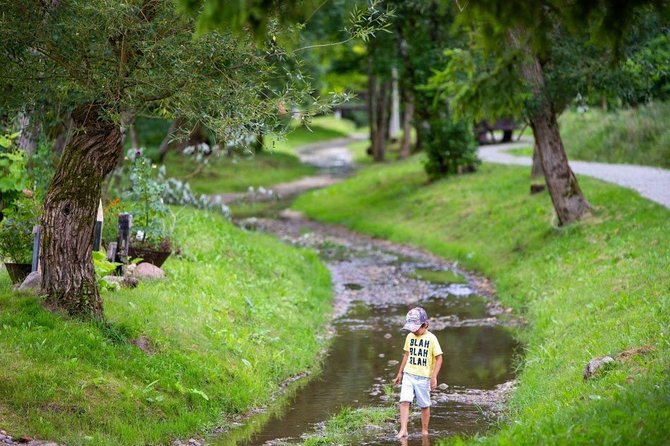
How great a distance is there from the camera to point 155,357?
12.5m

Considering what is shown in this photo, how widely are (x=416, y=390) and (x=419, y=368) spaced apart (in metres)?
0.25

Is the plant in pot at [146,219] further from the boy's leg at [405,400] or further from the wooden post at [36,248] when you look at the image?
the boy's leg at [405,400]

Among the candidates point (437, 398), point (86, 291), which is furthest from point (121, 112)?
point (437, 398)

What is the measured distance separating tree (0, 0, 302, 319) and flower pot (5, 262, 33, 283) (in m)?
1.56

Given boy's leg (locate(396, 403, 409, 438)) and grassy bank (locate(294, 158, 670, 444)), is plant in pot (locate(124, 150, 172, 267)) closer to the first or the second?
grassy bank (locate(294, 158, 670, 444))

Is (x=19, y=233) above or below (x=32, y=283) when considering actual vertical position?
above

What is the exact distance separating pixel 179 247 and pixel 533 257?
798cm

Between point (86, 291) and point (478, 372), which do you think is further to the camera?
point (478, 372)

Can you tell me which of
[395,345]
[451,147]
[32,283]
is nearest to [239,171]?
[451,147]

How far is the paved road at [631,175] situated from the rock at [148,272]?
446 inches

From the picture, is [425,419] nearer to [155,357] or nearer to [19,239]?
[155,357]

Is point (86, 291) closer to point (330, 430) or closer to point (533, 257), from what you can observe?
point (330, 430)

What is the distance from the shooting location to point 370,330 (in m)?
17.9

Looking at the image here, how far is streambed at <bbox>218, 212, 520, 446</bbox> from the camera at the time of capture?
1220 cm
